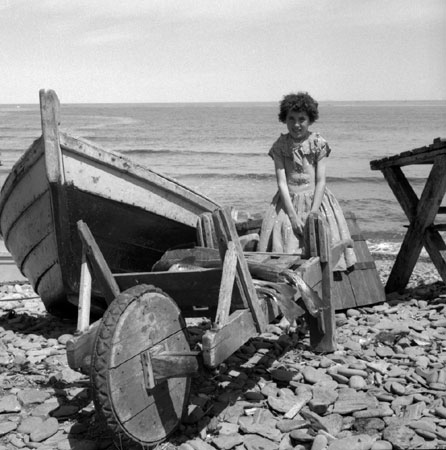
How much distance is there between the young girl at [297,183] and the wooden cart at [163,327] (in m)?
1.61

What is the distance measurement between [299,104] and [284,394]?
307 cm

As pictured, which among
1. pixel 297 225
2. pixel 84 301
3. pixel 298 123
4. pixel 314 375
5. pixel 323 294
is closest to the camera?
pixel 84 301

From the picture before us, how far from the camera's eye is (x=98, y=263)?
433 centimetres

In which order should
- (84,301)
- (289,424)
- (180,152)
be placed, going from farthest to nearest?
(180,152) < (84,301) < (289,424)

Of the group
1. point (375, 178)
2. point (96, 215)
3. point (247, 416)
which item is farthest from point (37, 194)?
point (375, 178)

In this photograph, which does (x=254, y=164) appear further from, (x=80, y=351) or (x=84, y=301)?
(x=80, y=351)

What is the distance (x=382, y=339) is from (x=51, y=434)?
10.5 feet

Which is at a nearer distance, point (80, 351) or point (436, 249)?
point (80, 351)

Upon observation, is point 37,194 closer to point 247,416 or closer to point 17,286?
point 247,416

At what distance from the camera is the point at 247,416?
4250mm

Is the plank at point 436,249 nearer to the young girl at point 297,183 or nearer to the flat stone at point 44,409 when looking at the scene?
the young girl at point 297,183

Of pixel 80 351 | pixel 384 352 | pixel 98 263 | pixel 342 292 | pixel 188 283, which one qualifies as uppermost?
pixel 98 263

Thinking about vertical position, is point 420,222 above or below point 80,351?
above

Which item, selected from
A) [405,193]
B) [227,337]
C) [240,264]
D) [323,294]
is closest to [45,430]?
[227,337]
